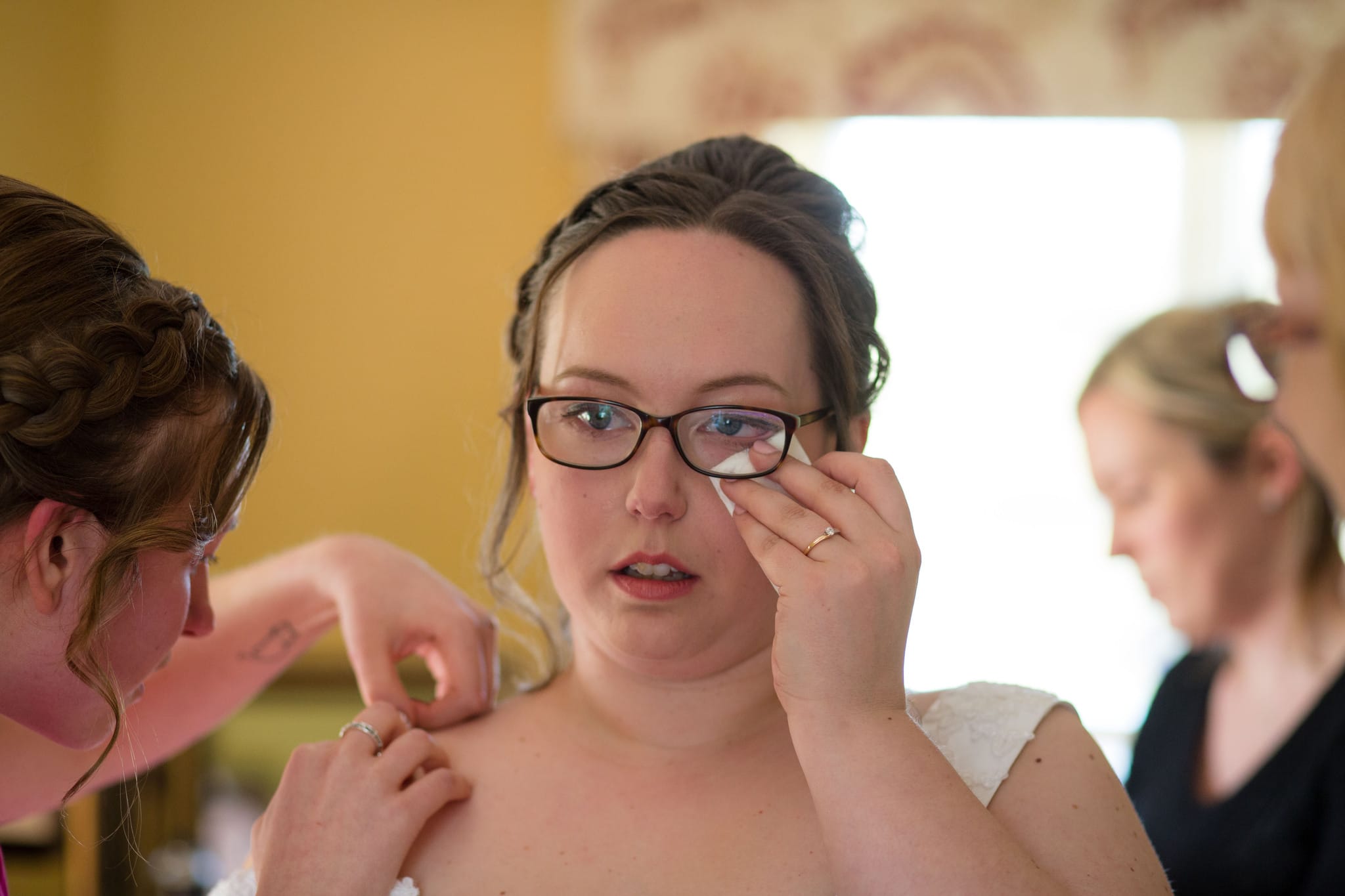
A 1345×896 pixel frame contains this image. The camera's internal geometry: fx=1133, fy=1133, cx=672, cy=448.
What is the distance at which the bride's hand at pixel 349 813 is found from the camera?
1160mm

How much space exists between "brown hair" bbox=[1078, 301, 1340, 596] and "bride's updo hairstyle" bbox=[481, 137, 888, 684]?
99 cm

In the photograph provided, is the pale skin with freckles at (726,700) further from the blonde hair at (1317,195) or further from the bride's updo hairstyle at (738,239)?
the blonde hair at (1317,195)

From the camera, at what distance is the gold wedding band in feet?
3.59

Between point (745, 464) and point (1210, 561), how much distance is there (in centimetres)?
143

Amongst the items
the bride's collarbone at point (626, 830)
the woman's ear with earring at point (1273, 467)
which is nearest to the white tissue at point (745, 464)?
the bride's collarbone at point (626, 830)

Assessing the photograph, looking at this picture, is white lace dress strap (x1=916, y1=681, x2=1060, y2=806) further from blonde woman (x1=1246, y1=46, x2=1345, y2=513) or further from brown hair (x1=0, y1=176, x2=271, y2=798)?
brown hair (x1=0, y1=176, x2=271, y2=798)

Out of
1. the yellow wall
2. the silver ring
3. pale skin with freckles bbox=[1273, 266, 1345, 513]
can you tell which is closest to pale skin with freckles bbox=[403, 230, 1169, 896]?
the silver ring

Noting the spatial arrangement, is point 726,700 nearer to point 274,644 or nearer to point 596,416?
point 596,416

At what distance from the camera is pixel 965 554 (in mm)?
3629

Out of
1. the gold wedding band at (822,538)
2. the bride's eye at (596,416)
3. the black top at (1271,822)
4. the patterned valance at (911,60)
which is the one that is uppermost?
the patterned valance at (911,60)

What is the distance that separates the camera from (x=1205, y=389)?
222cm

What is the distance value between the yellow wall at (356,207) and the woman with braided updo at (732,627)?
2.30m

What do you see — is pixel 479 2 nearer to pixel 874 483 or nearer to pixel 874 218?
pixel 874 218

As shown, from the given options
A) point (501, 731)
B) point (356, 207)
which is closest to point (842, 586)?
point (501, 731)
